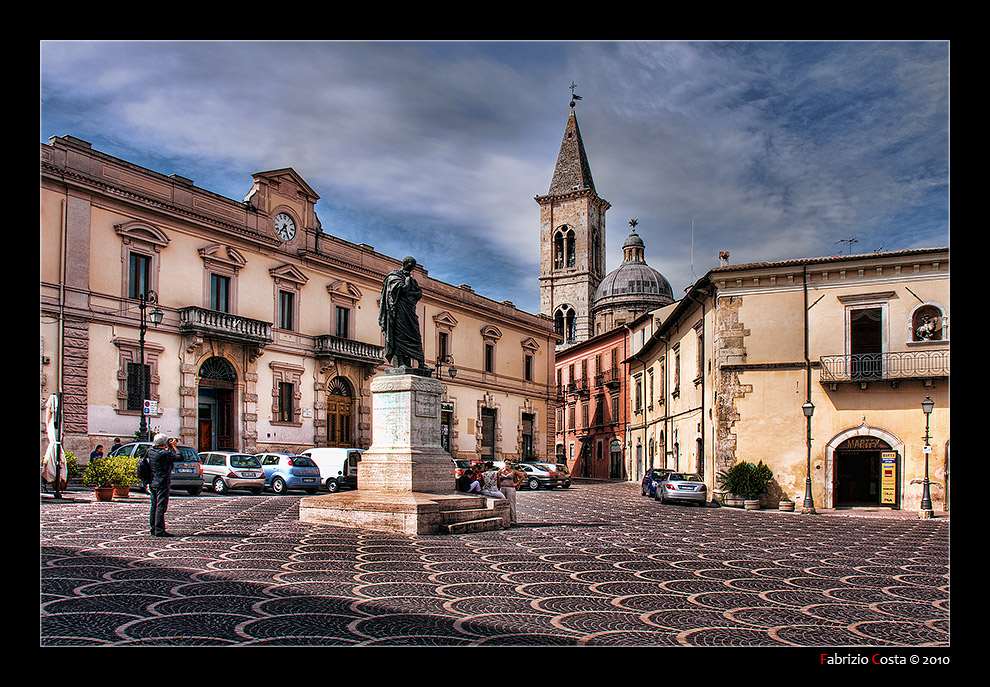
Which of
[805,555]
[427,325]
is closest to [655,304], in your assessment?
[427,325]

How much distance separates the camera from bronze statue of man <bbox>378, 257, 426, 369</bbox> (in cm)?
1375

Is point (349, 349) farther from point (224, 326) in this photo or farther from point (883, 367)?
point (883, 367)

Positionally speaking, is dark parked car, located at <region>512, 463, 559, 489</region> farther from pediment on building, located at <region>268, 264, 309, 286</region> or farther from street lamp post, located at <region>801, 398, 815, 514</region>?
street lamp post, located at <region>801, 398, 815, 514</region>

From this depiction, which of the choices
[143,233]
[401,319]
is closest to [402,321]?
[401,319]

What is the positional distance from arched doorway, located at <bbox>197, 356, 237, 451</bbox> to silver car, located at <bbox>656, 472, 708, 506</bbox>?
1644 centimetres

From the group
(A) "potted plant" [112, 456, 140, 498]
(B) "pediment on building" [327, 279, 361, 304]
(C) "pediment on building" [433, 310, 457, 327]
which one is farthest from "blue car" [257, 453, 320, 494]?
(C) "pediment on building" [433, 310, 457, 327]

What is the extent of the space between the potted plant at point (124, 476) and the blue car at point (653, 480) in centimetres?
1566

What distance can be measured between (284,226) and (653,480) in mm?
18225

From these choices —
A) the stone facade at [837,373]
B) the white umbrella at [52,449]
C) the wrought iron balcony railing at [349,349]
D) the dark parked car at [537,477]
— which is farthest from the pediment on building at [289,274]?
the stone facade at [837,373]

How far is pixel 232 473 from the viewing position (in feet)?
81.5

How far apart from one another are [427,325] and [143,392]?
16239 mm

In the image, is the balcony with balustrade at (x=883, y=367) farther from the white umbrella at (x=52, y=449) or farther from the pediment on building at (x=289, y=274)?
the pediment on building at (x=289, y=274)

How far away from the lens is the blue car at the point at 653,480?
27.6 m
